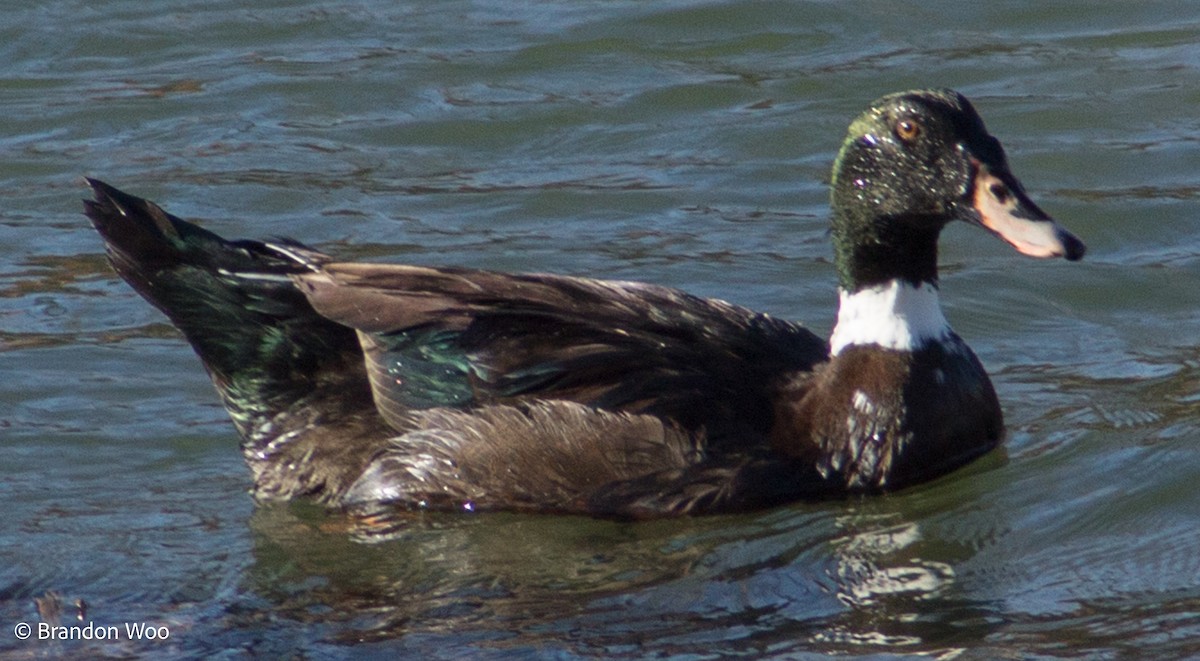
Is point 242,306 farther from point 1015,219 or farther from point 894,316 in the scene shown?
point 1015,219

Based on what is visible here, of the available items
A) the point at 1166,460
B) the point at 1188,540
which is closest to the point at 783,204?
the point at 1166,460

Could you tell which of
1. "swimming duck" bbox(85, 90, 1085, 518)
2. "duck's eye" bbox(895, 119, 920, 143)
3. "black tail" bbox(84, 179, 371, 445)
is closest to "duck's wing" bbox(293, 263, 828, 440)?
"swimming duck" bbox(85, 90, 1085, 518)

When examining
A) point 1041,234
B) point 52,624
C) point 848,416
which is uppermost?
point 1041,234

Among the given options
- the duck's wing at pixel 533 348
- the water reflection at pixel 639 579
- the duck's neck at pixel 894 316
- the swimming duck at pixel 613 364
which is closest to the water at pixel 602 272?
the water reflection at pixel 639 579

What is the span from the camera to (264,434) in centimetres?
750

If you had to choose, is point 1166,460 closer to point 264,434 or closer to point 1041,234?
point 1041,234

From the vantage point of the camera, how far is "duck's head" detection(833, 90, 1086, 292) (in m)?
6.97

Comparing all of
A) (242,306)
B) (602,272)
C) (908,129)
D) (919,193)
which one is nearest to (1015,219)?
(919,193)

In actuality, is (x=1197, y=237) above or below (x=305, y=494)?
above

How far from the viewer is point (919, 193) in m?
7.09

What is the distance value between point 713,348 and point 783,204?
11.7ft

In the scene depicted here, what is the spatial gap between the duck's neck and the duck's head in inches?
1.4

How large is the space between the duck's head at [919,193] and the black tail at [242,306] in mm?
1807

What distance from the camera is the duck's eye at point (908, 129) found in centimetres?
712
